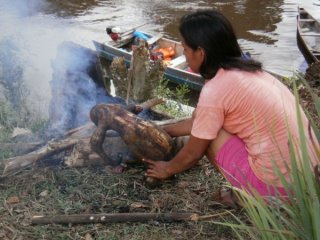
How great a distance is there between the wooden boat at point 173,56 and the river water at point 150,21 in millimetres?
1686

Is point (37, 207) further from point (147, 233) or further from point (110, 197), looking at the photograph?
point (147, 233)

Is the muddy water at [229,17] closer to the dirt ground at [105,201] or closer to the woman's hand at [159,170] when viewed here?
the dirt ground at [105,201]

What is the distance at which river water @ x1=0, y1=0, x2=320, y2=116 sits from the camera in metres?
13.3

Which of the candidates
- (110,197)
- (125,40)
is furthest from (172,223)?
(125,40)

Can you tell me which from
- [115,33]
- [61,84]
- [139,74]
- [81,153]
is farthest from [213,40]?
[115,33]

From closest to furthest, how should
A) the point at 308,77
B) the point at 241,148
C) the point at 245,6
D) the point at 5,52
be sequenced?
1. the point at 241,148
2. the point at 5,52
3. the point at 308,77
4. the point at 245,6

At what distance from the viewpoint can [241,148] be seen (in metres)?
3.01

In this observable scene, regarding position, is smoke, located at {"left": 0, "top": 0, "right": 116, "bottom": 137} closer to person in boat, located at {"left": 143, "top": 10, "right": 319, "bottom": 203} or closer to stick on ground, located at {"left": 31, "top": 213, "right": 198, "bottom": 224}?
stick on ground, located at {"left": 31, "top": 213, "right": 198, "bottom": 224}

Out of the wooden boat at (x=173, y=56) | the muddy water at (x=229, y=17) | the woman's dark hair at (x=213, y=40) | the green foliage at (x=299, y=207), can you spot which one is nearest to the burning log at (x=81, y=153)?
the woman's dark hair at (x=213, y=40)

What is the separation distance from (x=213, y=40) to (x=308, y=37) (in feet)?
31.2

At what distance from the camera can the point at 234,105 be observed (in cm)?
284

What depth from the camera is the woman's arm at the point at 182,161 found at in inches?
119

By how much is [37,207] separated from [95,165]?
0.66 metres

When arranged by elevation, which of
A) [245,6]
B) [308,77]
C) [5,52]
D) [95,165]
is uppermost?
[5,52]
